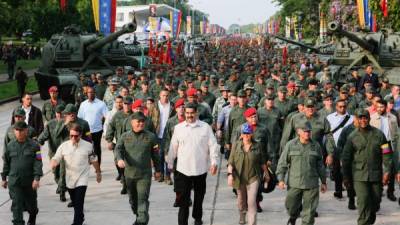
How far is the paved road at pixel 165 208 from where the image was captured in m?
10.0

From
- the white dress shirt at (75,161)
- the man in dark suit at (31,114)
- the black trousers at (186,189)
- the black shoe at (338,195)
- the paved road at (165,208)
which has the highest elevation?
the man in dark suit at (31,114)

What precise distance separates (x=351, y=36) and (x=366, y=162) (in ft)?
44.2

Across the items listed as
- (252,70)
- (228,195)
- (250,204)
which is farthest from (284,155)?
(252,70)

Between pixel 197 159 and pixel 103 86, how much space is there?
9043mm

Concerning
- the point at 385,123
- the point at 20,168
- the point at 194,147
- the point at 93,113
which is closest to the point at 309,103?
the point at 385,123

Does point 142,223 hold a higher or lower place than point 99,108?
lower

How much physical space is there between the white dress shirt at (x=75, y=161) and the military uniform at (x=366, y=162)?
11.3ft

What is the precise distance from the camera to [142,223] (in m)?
8.99

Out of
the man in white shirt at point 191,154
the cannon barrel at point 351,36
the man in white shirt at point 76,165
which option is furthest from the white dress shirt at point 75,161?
the cannon barrel at point 351,36

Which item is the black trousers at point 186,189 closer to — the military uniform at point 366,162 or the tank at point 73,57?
the military uniform at point 366,162

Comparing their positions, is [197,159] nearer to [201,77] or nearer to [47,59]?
[201,77]

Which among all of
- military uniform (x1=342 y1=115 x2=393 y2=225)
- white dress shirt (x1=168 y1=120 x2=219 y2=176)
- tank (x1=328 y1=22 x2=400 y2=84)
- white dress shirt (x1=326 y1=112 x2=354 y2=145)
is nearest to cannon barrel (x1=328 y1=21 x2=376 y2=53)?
tank (x1=328 y1=22 x2=400 y2=84)

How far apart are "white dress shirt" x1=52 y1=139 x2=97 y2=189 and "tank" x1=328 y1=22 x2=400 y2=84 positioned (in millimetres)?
14162

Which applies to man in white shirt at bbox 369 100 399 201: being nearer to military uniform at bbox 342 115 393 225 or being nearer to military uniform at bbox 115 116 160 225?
military uniform at bbox 342 115 393 225
